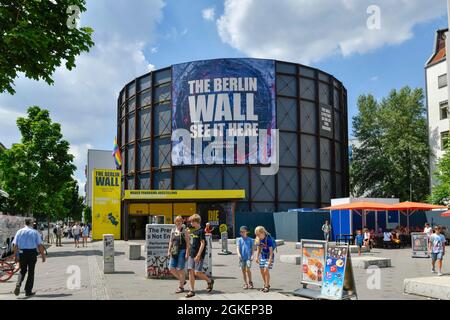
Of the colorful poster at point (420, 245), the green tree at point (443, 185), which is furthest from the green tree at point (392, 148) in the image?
the colorful poster at point (420, 245)

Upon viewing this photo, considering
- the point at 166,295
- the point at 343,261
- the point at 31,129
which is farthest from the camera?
the point at 31,129

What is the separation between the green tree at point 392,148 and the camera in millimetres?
53562

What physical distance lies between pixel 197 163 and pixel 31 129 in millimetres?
15217

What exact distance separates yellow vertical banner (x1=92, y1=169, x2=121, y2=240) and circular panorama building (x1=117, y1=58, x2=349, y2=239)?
1106mm

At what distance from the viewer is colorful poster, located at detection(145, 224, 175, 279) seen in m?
14.2

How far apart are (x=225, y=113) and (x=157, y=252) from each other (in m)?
30.7

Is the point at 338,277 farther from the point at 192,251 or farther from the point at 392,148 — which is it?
the point at 392,148

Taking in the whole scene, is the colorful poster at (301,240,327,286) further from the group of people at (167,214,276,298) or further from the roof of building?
the roof of building

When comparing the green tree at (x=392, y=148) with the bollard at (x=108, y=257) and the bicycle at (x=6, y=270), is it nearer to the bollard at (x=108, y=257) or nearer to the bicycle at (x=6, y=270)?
the bollard at (x=108, y=257)

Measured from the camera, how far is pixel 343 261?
33.9ft

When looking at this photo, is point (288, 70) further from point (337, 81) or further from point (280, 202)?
point (280, 202)

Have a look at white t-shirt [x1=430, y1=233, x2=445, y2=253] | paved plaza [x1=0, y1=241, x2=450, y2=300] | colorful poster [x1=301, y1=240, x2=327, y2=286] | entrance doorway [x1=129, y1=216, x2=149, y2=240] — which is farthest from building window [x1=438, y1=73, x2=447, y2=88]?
colorful poster [x1=301, y1=240, x2=327, y2=286]
